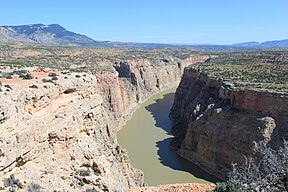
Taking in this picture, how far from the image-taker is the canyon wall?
13977mm

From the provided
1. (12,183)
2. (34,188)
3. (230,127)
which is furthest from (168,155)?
(12,183)

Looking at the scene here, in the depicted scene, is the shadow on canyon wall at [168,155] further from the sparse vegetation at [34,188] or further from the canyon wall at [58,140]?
the sparse vegetation at [34,188]

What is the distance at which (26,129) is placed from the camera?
14523 mm

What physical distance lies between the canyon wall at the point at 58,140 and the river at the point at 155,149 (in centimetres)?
592

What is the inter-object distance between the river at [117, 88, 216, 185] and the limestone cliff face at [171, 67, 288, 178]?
1.01 metres

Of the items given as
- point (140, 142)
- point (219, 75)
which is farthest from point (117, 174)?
point (219, 75)

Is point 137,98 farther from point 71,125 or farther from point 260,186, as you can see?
point 260,186

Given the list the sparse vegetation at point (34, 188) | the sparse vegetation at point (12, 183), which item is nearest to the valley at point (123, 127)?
the sparse vegetation at point (12, 183)

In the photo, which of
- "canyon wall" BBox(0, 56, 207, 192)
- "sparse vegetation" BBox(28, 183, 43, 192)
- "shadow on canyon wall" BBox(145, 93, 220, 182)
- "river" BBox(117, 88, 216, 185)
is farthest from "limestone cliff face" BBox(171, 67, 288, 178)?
"sparse vegetation" BBox(28, 183, 43, 192)

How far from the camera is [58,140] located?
54.8 feet

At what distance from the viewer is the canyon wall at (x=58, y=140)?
1398cm

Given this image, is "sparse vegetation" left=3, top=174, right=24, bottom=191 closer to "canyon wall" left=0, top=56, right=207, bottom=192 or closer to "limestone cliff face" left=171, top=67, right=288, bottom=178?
"canyon wall" left=0, top=56, right=207, bottom=192

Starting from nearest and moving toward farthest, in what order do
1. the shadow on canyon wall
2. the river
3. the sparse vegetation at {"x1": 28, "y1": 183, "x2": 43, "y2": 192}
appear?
the sparse vegetation at {"x1": 28, "y1": 183, "x2": 43, "y2": 192} < the river < the shadow on canyon wall

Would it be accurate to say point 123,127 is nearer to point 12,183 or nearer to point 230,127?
point 230,127
